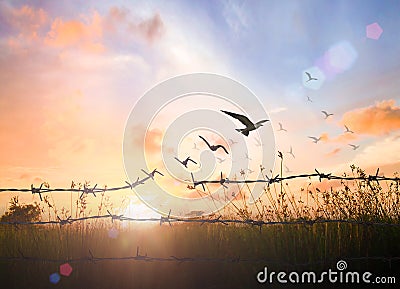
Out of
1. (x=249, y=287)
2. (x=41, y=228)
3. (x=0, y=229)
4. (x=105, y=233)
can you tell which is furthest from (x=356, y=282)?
(x=0, y=229)

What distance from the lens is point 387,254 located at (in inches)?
196

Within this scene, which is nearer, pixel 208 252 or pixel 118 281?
pixel 118 281

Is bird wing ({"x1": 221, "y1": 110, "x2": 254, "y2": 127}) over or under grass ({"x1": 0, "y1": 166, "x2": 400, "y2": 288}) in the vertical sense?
over

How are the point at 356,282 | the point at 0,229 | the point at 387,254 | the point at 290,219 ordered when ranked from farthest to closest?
1. the point at 0,229
2. the point at 290,219
3. the point at 387,254
4. the point at 356,282

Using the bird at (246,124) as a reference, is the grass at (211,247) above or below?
below

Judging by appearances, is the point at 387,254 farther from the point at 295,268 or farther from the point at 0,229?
the point at 0,229

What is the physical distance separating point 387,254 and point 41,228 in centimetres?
470

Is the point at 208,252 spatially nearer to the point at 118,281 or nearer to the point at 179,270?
the point at 179,270

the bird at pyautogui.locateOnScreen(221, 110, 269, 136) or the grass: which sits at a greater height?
the bird at pyautogui.locateOnScreen(221, 110, 269, 136)

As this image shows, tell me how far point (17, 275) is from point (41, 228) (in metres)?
1.01

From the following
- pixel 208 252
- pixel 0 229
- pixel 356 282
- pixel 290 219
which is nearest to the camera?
pixel 356 282

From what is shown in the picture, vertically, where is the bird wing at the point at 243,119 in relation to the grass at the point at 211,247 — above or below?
above

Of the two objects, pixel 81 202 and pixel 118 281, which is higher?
pixel 81 202

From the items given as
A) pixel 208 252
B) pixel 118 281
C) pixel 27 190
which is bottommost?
pixel 118 281
